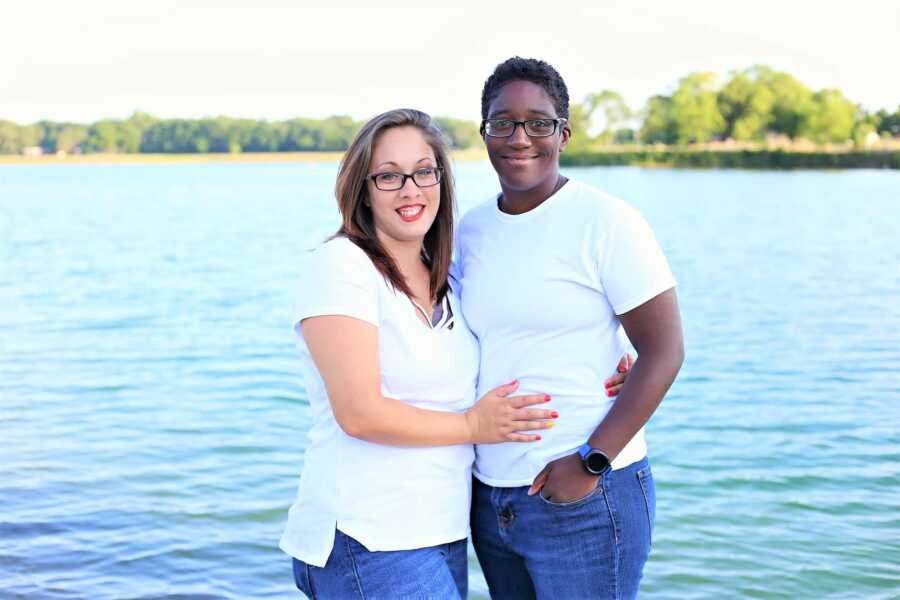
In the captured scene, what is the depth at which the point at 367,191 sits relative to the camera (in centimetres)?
310

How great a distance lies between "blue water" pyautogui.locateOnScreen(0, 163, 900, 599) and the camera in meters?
6.73

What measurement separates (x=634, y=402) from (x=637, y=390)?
36 millimetres

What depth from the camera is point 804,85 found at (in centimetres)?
12144

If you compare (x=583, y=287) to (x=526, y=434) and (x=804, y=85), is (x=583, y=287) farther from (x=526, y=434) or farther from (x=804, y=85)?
(x=804, y=85)

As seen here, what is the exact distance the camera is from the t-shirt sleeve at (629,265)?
2.88 metres

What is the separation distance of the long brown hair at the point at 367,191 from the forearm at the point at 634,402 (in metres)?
0.65

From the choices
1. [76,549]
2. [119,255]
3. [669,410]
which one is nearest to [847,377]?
[669,410]

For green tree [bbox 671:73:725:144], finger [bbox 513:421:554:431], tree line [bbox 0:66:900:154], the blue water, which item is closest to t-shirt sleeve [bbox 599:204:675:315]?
finger [bbox 513:421:554:431]

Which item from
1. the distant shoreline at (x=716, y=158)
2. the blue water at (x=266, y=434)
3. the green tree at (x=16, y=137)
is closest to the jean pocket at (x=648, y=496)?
the blue water at (x=266, y=434)

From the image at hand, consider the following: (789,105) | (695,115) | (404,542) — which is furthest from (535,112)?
(695,115)

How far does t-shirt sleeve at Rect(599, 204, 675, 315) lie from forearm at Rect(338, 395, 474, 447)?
0.58 meters

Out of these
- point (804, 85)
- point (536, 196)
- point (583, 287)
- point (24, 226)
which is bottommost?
point (24, 226)

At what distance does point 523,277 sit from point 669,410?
8.39m

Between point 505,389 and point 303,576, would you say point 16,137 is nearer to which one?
point 303,576
